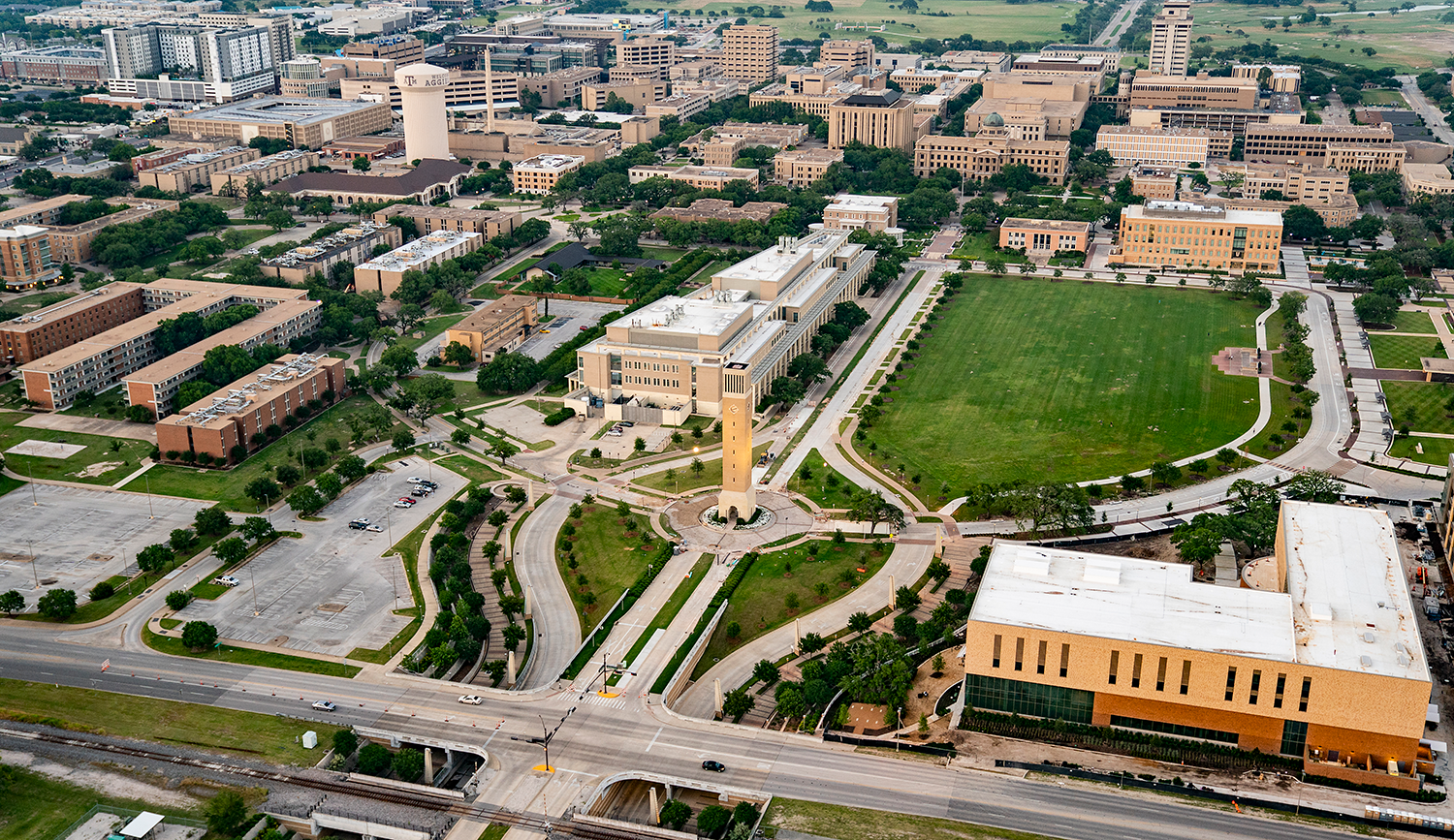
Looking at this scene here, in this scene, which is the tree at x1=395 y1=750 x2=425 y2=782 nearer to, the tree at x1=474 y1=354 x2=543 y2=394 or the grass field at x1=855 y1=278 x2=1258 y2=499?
the grass field at x1=855 y1=278 x2=1258 y2=499

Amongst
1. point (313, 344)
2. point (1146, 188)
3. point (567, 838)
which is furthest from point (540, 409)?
point (1146, 188)

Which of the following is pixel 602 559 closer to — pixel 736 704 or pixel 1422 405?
pixel 736 704

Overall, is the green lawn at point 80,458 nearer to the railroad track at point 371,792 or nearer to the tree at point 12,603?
the tree at point 12,603

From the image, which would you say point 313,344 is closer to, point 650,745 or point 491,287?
point 491,287

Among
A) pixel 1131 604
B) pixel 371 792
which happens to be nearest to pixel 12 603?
pixel 371 792

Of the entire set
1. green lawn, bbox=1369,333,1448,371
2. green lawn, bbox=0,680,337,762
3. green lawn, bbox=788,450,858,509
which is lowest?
green lawn, bbox=0,680,337,762

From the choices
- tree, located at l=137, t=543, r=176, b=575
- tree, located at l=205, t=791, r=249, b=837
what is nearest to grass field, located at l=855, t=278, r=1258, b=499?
tree, located at l=137, t=543, r=176, b=575
